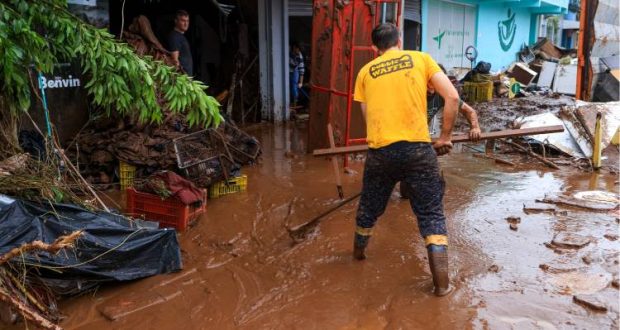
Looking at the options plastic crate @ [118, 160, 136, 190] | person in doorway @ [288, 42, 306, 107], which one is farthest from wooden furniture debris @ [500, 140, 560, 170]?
plastic crate @ [118, 160, 136, 190]

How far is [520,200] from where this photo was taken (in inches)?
221

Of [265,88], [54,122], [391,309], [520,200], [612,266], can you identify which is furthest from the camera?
[265,88]

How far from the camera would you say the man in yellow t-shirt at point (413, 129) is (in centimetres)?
352

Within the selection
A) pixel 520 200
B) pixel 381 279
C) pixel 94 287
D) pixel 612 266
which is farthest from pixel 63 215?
pixel 520 200

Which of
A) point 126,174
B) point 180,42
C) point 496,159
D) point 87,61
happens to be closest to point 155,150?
point 126,174

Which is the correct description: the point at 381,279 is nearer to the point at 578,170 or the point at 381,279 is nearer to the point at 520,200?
the point at 520,200

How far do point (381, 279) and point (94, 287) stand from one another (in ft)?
6.58

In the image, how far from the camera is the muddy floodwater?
3.32 m

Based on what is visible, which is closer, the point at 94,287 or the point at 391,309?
Answer: the point at 391,309

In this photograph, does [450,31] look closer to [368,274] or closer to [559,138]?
[559,138]

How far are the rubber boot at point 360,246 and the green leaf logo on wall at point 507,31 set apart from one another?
18570mm

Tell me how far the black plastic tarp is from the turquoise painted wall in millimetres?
16991

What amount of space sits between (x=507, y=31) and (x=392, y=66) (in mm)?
19846

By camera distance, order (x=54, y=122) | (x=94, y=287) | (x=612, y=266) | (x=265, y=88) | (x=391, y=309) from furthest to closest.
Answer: (x=265, y=88) < (x=54, y=122) < (x=612, y=266) < (x=94, y=287) < (x=391, y=309)
